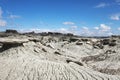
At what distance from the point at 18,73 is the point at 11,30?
92.3m

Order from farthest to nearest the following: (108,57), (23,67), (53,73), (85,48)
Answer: (85,48) → (108,57) → (23,67) → (53,73)

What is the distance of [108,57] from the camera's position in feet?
125

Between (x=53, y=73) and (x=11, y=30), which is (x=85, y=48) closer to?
(x=53, y=73)

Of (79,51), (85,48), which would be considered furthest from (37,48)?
(85,48)

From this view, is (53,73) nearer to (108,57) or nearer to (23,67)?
(23,67)

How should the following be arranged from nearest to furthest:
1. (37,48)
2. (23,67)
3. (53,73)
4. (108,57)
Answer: (53,73) < (23,67) < (37,48) < (108,57)

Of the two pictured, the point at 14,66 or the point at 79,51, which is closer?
the point at 14,66

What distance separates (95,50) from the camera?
2169 inches

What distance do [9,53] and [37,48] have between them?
475cm

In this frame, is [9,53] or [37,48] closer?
[9,53]

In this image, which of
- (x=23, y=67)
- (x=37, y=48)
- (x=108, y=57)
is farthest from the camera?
(x=108, y=57)

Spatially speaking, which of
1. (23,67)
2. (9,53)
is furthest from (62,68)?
(9,53)

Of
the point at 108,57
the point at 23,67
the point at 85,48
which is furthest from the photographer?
the point at 85,48

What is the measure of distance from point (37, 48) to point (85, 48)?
101 ft
